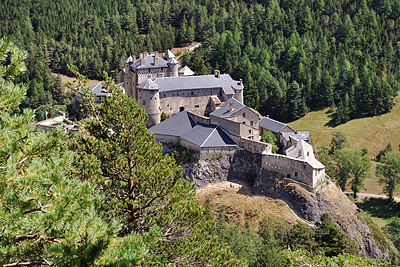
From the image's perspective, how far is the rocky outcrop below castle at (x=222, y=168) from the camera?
5500 centimetres

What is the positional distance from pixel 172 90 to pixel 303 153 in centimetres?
1988

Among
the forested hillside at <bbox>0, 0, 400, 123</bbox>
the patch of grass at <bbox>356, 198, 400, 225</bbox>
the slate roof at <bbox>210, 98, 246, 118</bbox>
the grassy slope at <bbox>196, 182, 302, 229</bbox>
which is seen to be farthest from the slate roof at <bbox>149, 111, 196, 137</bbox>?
the patch of grass at <bbox>356, 198, 400, 225</bbox>

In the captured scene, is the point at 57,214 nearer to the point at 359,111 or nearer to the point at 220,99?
the point at 220,99

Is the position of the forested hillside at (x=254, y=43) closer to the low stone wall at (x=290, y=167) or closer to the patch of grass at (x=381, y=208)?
the patch of grass at (x=381, y=208)

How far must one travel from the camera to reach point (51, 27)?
466 ft

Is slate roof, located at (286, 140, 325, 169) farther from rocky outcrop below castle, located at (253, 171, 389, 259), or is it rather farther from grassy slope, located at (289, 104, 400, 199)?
grassy slope, located at (289, 104, 400, 199)

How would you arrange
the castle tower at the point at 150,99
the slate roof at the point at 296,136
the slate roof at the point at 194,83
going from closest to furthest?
the slate roof at the point at 296,136, the castle tower at the point at 150,99, the slate roof at the point at 194,83

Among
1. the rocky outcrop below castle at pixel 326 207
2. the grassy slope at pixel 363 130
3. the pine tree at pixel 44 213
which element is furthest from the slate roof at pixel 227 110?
the pine tree at pixel 44 213

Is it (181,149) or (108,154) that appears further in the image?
(181,149)

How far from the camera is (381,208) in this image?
69.5 m

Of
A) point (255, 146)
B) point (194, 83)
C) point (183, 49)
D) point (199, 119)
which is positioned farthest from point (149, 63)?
point (183, 49)

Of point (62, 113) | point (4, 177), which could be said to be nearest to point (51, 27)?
point (62, 113)

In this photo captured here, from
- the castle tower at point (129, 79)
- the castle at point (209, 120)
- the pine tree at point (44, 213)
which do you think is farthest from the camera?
the castle tower at point (129, 79)

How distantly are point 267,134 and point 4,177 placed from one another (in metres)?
46.6
